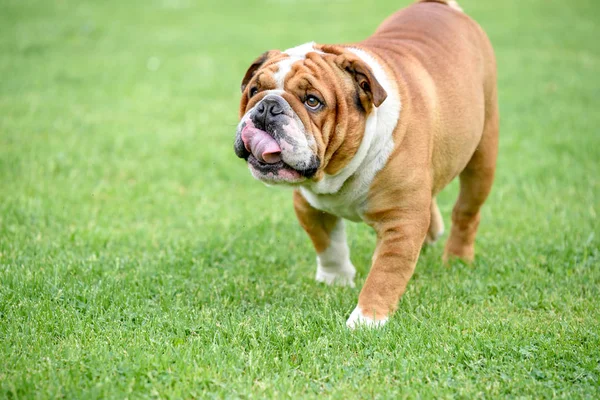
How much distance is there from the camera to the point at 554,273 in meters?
5.08

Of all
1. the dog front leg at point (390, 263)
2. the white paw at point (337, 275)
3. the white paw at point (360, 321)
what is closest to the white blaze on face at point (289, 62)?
the dog front leg at point (390, 263)

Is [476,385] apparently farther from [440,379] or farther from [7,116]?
[7,116]

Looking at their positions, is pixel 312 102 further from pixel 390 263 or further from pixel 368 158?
pixel 390 263

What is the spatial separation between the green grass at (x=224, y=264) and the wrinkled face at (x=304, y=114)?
0.86 metres

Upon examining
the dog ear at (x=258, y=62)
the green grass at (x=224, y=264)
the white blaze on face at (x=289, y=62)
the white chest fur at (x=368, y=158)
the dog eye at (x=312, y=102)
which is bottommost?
the green grass at (x=224, y=264)

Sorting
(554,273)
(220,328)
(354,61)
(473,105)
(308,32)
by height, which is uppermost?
(354,61)

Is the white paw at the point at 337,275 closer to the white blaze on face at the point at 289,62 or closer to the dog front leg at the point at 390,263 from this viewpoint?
the dog front leg at the point at 390,263

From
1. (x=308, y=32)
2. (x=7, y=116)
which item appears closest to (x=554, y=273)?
(x=7, y=116)

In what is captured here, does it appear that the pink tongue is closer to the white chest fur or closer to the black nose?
the black nose

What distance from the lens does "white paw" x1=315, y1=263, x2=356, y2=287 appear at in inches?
196

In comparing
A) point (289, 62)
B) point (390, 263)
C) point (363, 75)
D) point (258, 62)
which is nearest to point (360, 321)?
point (390, 263)

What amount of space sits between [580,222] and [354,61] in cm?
300

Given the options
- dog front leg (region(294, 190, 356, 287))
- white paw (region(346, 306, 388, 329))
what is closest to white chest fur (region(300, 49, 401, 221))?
dog front leg (region(294, 190, 356, 287))

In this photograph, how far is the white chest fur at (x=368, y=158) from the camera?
420 centimetres
